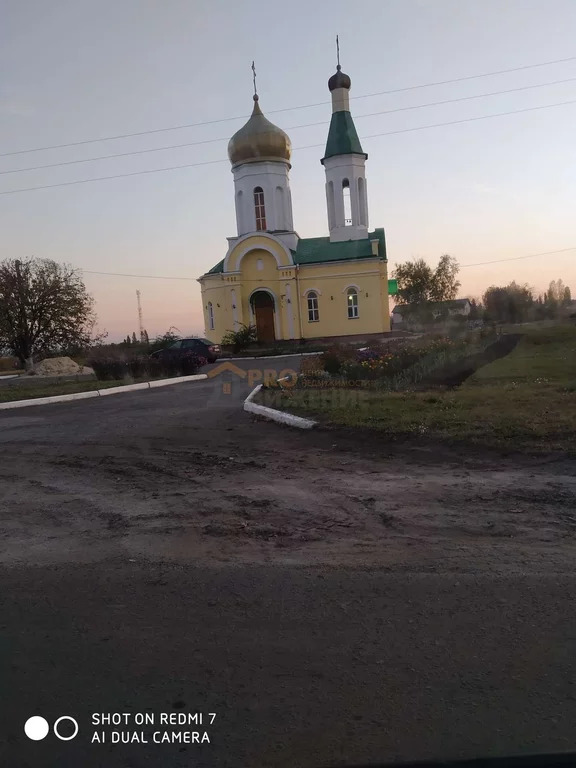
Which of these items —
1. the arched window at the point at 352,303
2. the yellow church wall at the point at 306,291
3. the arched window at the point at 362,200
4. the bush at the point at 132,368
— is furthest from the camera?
the arched window at the point at 362,200

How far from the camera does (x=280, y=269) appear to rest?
32.4 m

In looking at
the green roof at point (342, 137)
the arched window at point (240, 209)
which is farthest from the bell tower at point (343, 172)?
the arched window at point (240, 209)

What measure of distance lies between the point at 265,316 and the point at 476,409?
25.2 m

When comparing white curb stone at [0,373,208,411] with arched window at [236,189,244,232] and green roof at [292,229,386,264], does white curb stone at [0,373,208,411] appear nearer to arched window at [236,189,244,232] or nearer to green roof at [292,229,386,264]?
green roof at [292,229,386,264]

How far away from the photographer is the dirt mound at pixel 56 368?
901 inches

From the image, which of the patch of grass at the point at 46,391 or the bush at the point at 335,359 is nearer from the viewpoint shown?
the bush at the point at 335,359

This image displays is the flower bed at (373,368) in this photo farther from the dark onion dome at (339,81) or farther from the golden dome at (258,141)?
the dark onion dome at (339,81)

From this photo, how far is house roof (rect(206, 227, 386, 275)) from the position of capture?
108ft

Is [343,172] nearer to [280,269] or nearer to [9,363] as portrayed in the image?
[280,269]

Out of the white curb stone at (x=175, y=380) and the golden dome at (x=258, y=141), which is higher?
the golden dome at (x=258, y=141)

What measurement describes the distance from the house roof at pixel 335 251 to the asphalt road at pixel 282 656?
29.9 m

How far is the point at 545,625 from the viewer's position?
3029 millimetres

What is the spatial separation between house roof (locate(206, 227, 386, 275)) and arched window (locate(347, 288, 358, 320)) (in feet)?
6.12

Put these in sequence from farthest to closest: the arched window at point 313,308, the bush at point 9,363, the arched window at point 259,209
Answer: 1. the arched window at point 259,209
2. the arched window at point 313,308
3. the bush at point 9,363
